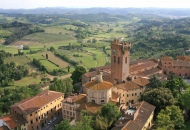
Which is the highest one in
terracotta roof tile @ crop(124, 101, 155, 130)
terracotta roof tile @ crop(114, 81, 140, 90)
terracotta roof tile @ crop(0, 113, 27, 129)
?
terracotta roof tile @ crop(114, 81, 140, 90)

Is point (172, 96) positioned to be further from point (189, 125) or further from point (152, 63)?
point (152, 63)

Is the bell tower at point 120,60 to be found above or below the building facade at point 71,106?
above

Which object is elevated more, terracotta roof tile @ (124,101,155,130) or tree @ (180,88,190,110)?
tree @ (180,88,190,110)

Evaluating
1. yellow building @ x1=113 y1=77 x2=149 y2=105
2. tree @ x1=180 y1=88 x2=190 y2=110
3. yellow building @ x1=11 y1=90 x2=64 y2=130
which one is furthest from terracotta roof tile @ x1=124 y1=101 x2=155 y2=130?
yellow building @ x1=11 y1=90 x2=64 y2=130

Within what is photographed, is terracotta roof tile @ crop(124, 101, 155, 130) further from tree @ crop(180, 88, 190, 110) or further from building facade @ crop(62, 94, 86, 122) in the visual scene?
building facade @ crop(62, 94, 86, 122)

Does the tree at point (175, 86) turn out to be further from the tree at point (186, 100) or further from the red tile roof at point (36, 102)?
the red tile roof at point (36, 102)

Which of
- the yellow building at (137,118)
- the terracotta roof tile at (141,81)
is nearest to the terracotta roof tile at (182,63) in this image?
the terracotta roof tile at (141,81)
